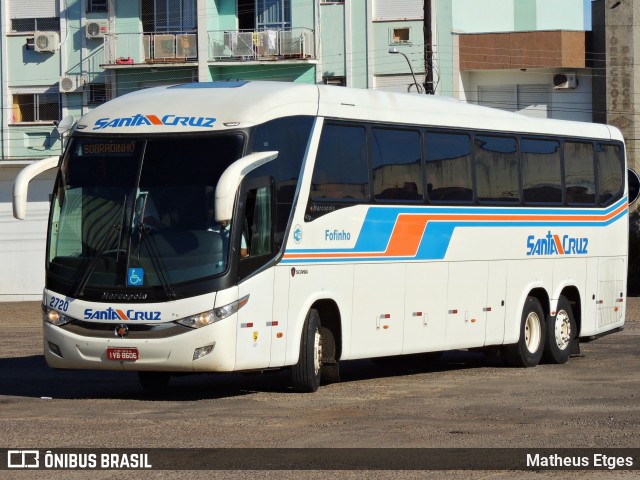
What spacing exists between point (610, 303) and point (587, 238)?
1.49 m

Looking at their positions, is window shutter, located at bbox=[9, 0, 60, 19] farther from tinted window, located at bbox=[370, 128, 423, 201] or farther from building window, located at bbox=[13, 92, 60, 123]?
tinted window, located at bbox=[370, 128, 423, 201]

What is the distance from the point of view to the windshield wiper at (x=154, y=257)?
15.1m

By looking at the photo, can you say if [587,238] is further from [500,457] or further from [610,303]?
[500,457]

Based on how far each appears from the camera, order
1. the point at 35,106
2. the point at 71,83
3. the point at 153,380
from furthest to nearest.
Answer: the point at 35,106
the point at 71,83
the point at 153,380

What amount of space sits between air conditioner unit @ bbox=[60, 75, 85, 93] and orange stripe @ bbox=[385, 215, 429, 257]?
1392 inches

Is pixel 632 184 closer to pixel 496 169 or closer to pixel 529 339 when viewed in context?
pixel 529 339

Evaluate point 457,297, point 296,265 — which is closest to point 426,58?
point 457,297

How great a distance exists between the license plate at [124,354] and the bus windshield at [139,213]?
2.21ft

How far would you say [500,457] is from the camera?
11203 millimetres

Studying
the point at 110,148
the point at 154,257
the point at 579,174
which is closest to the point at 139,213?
the point at 154,257

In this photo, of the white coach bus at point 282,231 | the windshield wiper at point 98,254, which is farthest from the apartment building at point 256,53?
the windshield wiper at point 98,254

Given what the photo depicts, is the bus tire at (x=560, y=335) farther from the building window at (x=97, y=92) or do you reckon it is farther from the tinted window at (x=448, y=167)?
the building window at (x=97, y=92)

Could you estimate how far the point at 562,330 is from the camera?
21.7 m

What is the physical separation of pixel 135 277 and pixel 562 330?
860cm
